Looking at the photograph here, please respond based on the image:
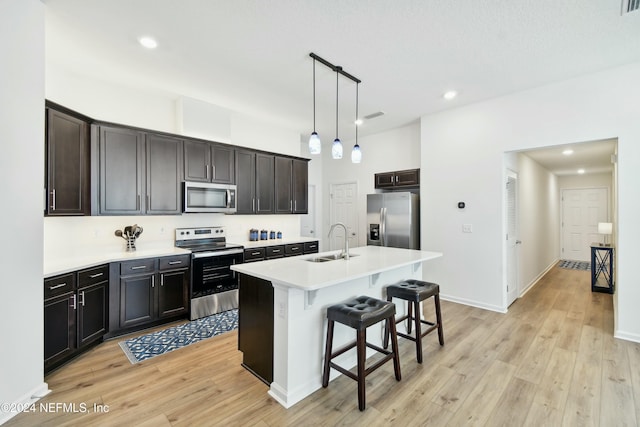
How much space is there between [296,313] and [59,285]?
211 cm

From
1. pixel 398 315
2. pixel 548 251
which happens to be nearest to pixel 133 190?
pixel 398 315

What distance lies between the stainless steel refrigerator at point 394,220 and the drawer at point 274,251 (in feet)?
5.63

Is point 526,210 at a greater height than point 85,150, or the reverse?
point 85,150

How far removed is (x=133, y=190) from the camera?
3.47 meters

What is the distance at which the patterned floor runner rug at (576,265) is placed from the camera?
22.6ft

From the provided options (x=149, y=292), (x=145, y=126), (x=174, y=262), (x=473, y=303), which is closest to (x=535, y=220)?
(x=473, y=303)

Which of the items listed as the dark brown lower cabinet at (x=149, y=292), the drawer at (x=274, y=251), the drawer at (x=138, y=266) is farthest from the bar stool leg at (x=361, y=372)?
the drawer at (x=274, y=251)

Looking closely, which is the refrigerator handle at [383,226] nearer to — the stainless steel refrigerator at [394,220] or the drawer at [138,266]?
the stainless steel refrigerator at [394,220]

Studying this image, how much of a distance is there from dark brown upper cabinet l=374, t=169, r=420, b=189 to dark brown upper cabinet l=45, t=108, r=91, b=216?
4522 mm

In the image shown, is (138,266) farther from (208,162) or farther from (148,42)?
(148,42)

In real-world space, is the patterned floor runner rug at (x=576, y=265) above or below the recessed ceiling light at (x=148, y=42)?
below

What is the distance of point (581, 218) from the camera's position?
773cm

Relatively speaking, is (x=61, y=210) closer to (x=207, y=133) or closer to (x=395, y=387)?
(x=207, y=133)

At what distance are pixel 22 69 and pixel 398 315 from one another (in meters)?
3.87
